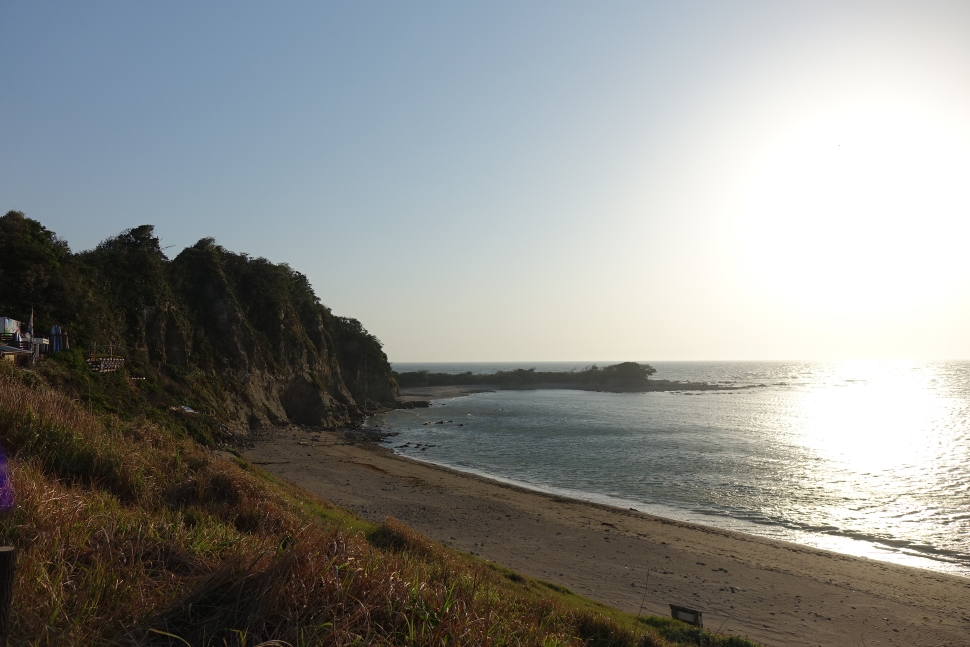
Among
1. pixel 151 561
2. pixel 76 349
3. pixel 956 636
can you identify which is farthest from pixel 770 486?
pixel 76 349

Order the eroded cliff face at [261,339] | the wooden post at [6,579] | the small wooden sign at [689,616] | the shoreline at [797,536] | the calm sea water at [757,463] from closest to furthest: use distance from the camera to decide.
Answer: the wooden post at [6,579], the small wooden sign at [689,616], the shoreline at [797,536], the calm sea water at [757,463], the eroded cliff face at [261,339]

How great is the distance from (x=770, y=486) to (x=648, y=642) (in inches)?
1156

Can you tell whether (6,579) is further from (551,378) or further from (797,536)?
(551,378)

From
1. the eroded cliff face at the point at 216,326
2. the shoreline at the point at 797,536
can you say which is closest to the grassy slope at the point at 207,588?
the shoreline at the point at 797,536

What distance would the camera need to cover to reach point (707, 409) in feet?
265

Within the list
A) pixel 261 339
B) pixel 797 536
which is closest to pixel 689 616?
pixel 797 536

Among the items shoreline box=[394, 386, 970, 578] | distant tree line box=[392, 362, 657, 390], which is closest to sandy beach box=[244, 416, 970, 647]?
shoreline box=[394, 386, 970, 578]

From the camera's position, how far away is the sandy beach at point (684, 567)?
580 inches

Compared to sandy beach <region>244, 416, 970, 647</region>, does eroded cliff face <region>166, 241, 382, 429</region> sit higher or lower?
higher

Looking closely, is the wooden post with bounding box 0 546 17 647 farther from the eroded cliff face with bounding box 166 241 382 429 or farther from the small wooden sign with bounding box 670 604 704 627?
the eroded cliff face with bounding box 166 241 382 429

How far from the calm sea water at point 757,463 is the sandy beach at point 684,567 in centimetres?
348

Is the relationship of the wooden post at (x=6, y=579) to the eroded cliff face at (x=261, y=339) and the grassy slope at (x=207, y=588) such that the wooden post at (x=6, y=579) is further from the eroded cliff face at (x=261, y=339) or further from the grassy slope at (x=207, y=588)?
the eroded cliff face at (x=261, y=339)

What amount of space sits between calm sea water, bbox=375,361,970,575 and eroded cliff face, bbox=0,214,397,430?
40.8ft

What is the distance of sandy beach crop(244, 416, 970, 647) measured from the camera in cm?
1473
